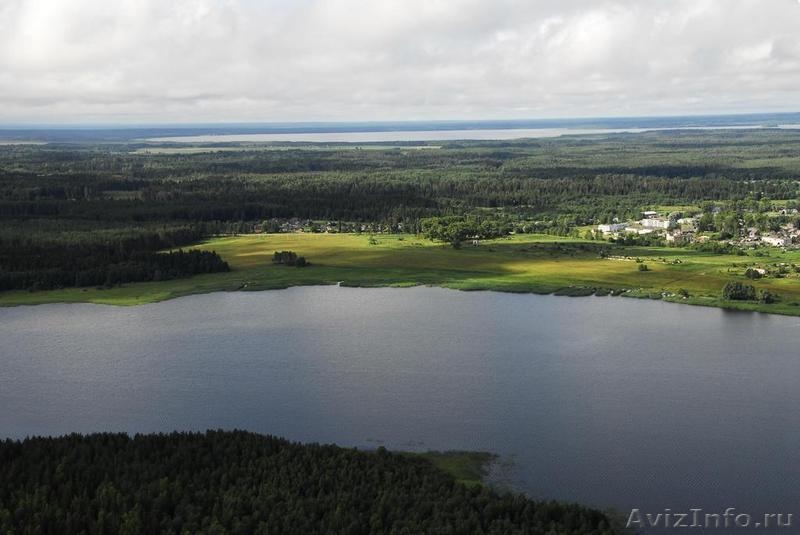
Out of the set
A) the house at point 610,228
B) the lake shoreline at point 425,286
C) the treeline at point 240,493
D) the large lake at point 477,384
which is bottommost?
the house at point 610,228

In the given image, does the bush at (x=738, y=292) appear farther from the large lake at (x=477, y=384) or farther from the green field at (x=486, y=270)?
the large lake at (x=477, y=384)

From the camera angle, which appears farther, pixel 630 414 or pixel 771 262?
pixel 771 262

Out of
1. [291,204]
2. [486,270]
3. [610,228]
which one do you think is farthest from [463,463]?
[291,204]

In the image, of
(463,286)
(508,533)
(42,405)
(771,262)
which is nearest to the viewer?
(508,533)

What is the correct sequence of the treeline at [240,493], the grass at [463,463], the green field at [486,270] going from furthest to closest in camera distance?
1. the green field at [486,270]
2. the grass at [463,463]
3. the treeline at [240,493]

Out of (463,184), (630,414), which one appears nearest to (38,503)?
(630,414)

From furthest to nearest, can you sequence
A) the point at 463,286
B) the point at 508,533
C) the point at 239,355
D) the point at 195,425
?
the point at 463,286 → the point at 239,355 → the point at 195,425 → the point at 508,533

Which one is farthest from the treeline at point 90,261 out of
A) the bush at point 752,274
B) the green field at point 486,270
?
the bush at point 752,274

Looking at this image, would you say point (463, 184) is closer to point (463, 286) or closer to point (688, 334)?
point (463, 286)
